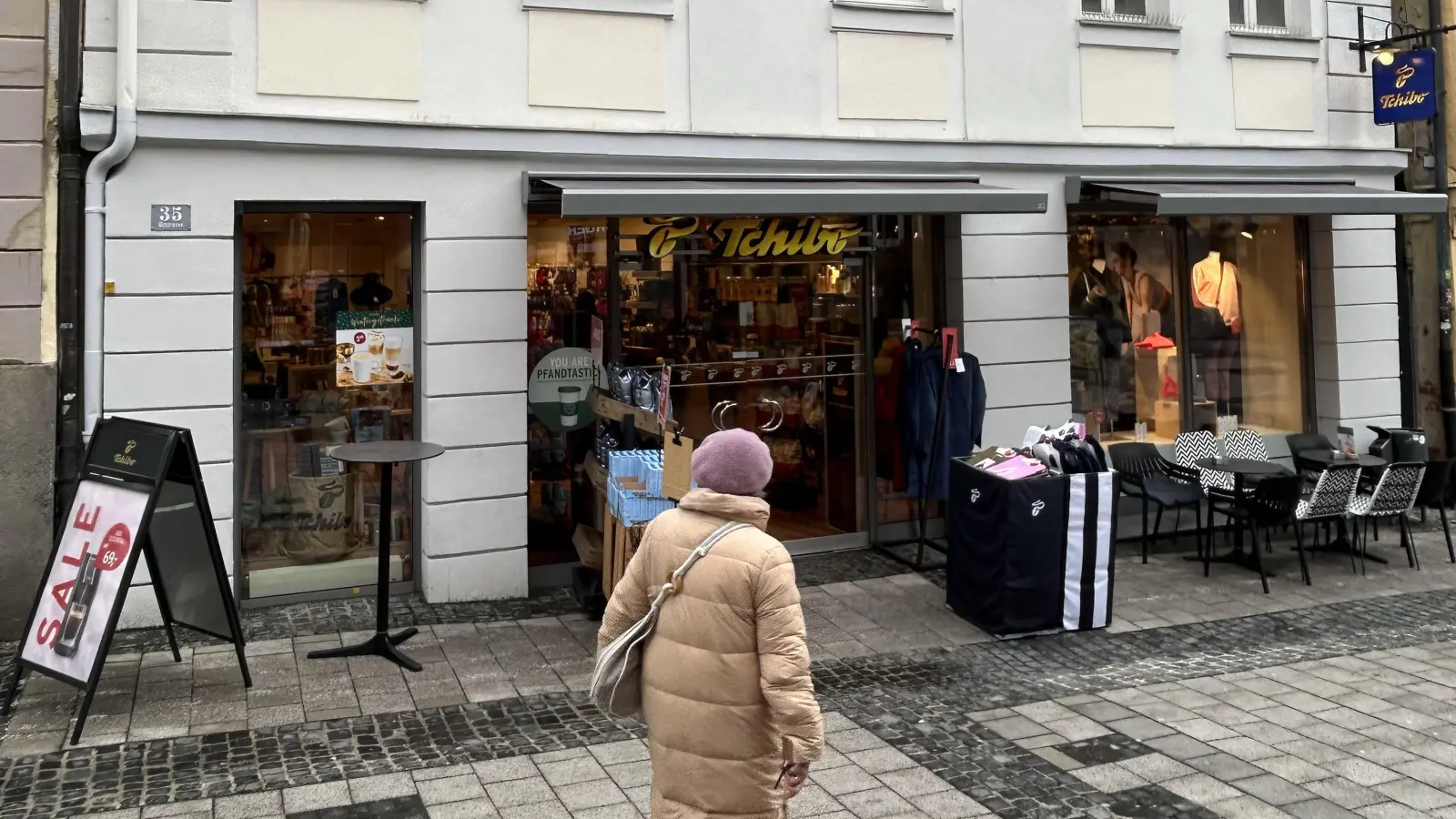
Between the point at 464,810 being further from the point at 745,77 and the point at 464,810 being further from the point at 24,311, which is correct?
the point at 745,77

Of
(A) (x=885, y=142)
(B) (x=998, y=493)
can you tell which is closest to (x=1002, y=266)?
(A) (x=885, y=142)

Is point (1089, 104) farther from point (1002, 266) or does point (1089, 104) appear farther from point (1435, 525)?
point (1435, 525)

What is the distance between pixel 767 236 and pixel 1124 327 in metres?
3.59

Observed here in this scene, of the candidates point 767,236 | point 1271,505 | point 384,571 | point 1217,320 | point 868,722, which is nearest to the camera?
point 868,722

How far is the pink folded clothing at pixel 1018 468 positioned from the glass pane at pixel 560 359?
2932 millimetres

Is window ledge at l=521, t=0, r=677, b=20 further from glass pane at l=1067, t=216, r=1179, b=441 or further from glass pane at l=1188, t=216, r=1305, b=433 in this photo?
glass pane at l=1188, t=216, r=1305, b=433

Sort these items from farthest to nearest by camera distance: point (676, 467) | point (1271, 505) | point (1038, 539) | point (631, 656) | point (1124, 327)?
point (1124, 327) < point (1271, 505) < point (1038, 539) < point (676, 467) < point (631, 656)

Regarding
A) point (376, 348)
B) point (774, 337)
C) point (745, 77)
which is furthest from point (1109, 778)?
point (745, 77)

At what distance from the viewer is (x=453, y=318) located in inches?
324

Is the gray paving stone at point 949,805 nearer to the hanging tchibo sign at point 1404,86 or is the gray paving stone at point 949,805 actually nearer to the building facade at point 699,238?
the building facade at point 699,238

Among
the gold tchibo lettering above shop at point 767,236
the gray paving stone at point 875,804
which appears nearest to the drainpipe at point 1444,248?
the gold tchibo lettering above shop at point 767,236

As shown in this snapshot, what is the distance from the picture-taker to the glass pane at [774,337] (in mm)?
9242

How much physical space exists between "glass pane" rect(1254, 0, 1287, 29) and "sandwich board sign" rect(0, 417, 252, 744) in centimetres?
962

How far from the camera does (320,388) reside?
8.31 metres
